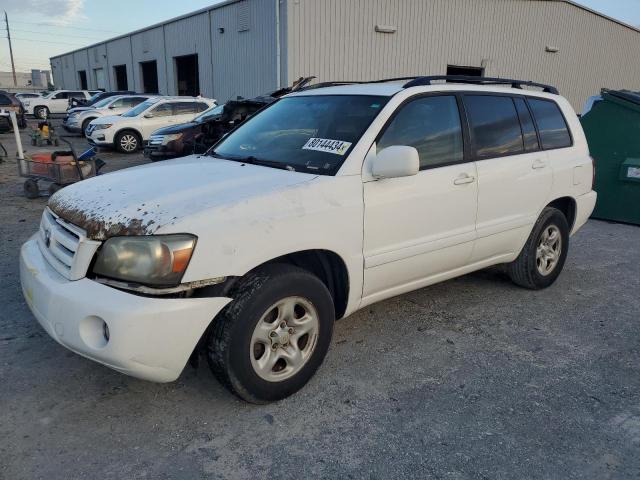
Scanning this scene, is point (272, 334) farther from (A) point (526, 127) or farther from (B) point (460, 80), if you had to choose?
(A) point (526, 127)

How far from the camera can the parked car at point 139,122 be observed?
14820 millimetres

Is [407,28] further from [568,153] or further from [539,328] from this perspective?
[539,328]

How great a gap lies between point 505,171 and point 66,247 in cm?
306

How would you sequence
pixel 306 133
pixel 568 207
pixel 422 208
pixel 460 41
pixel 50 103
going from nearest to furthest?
pixel 422 208 < pixel 306 133 < pixel 568 207 < pixel 460 41 < pixel 50 103

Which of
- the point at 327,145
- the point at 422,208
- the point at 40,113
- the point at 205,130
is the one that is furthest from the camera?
the point at 40,113

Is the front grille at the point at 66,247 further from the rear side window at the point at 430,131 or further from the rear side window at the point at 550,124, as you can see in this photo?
the rear side window at the point at 550,124

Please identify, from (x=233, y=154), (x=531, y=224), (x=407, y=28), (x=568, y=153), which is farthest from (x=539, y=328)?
(x=407, y=28)

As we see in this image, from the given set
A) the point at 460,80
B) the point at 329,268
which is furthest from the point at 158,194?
the point at 460,80

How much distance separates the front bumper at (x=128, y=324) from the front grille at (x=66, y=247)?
0.23ft

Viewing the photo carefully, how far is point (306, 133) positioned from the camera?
351 centimetres

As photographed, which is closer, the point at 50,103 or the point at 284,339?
the point at 284,339

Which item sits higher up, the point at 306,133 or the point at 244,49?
the point at 244,49

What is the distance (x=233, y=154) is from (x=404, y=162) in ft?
4.30

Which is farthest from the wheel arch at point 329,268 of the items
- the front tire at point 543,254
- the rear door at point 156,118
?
the rear door at point 156,118
